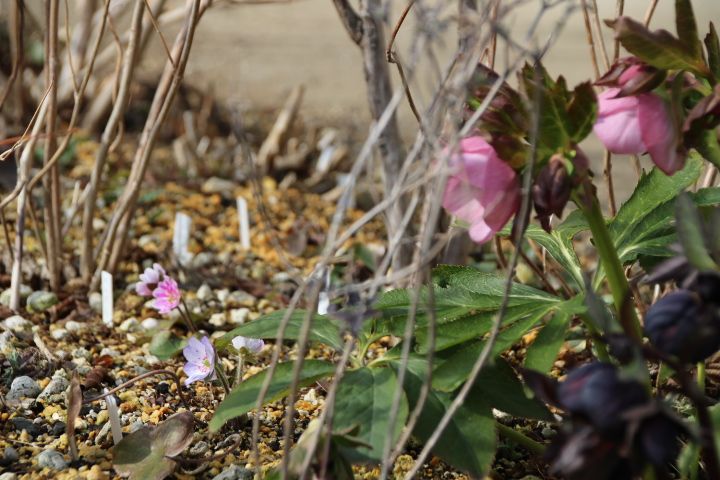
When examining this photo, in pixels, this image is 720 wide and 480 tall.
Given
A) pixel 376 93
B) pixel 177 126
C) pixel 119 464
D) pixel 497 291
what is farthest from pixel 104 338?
pixel 177 126

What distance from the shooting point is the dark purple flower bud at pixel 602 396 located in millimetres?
686

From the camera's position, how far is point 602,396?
0.70m

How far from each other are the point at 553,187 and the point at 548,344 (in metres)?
0.20

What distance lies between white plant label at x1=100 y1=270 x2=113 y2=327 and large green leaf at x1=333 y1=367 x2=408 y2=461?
0.72 meters

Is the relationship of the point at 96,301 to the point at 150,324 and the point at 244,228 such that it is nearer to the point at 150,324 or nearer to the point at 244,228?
the point at 150,324

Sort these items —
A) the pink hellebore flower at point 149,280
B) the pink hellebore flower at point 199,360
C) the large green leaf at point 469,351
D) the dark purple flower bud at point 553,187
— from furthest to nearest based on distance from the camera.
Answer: the pink hellebore flower at point 149,280, the pink hellebore flower at point 199,360, the large green leaf at point 469,351, the dark purple flower bud at point 553,187

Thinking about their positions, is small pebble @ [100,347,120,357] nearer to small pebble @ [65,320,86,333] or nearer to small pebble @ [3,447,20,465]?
small pebble @ [65,320,86,333]

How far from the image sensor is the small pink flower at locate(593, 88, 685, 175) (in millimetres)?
880

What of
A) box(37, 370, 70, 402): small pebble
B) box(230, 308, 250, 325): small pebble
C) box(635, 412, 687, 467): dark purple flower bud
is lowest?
box(230, 308, 250, 325): small pebble

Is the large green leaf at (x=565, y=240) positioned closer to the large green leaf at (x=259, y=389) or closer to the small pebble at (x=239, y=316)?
the large green leaf at (x=259, y=389)

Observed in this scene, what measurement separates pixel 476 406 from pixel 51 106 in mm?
925

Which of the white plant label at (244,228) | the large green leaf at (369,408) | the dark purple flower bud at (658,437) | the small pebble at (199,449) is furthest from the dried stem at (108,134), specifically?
the dark purple flower bud at (658,437)

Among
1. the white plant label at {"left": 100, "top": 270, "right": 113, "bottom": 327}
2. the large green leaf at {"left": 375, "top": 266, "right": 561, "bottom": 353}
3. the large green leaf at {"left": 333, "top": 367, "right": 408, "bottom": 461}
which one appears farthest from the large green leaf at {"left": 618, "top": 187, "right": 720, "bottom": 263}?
the white plant label at {"left": 100, "top": 270, "right": 113, "bottom": 327}

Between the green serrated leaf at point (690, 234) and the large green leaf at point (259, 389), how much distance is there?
0.44 metres
